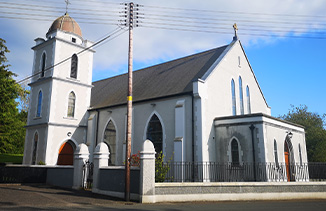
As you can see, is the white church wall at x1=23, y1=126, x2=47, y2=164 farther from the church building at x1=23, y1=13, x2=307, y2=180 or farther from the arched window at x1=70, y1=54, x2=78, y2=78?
the arched window at x1=70, y1=54, x2=78, y2=78

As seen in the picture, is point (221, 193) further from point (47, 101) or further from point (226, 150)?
point (47, 101)

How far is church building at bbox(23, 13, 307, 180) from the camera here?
704 inches

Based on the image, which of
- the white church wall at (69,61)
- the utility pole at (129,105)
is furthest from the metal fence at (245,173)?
the white church wall at (69,61)

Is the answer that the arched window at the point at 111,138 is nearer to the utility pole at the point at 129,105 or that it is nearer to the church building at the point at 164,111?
the church building at the point at 164,111

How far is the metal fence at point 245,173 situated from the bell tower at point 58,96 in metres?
11.0

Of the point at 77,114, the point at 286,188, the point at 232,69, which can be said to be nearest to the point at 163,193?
the point at 286,188

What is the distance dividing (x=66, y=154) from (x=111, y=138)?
13.8 ft

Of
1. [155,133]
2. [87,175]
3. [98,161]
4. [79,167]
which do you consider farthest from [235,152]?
[79,167]

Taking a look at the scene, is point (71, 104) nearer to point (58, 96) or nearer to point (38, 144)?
point (58, 96)

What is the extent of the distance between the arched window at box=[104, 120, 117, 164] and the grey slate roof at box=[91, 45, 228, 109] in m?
2.04

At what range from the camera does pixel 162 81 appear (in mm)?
→ 23250

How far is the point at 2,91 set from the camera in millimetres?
25031

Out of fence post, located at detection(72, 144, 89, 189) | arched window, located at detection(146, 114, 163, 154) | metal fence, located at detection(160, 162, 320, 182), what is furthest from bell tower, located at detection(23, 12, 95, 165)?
metal fence, located at detection(160, 162, 320, 182)

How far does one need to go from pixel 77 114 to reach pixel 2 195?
13183 mm
